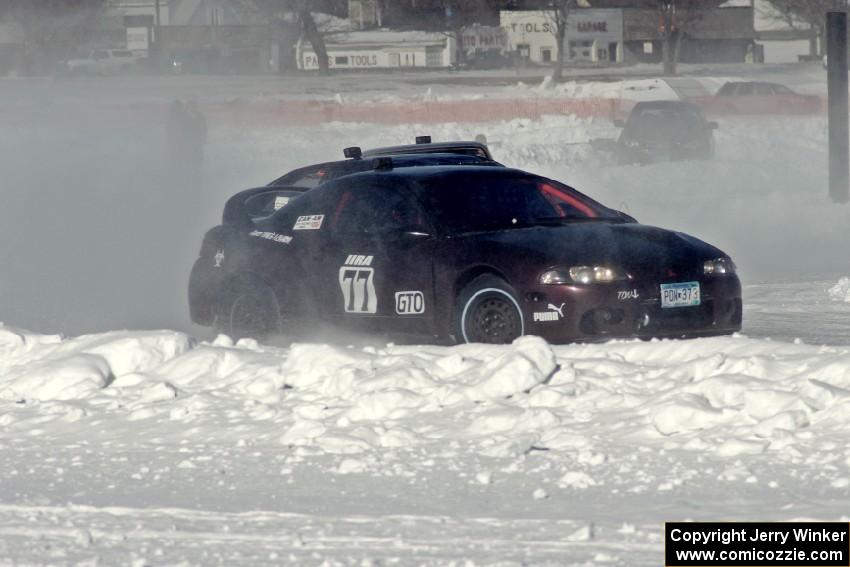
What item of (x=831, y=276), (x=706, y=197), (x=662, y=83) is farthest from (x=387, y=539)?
(x=662, y=83)

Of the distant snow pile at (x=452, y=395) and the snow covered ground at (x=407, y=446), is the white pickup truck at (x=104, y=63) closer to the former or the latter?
the snow covered ground at (x=407, y=446)

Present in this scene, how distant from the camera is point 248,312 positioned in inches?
404

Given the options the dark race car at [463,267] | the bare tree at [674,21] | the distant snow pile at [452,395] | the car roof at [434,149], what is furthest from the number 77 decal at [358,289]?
the bare tree at [674,21]

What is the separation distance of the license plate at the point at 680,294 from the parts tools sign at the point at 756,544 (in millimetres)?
3592

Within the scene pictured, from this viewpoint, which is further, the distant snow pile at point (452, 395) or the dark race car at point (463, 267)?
the dark race car at point (463, 267)

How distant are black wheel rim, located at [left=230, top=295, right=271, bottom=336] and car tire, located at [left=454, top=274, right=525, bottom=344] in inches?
64.8

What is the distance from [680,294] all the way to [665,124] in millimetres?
20368

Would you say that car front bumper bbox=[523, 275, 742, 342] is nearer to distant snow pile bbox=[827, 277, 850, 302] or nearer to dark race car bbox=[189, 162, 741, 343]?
dark race car bbox=[189, 162, 741, 343]

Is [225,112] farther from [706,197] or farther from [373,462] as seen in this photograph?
[373,462]

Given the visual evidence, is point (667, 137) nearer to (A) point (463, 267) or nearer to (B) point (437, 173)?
(B) point (437, 173)

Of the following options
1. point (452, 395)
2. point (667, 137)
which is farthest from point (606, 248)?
point (667, 137)

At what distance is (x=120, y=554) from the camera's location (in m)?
5.28

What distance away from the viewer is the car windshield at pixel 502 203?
955cm

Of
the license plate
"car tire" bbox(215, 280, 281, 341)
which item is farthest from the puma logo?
"car tire" bbox(215, 280, 281, 341)
